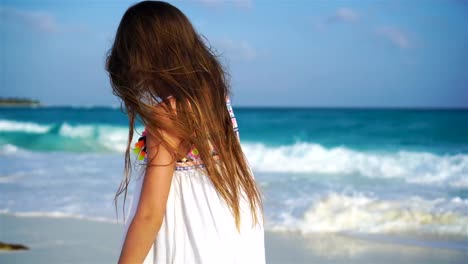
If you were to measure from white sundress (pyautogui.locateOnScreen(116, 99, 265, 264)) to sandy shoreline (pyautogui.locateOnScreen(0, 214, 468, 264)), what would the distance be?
8.87 feet

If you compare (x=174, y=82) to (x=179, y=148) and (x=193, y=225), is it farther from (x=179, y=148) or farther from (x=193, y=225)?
(x=193, y=225)

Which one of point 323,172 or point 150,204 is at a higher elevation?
point 323,172

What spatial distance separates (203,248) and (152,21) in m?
0.64

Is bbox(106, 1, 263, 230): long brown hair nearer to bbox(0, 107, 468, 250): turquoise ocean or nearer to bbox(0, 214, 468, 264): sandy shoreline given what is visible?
bbox(0, 214, 468, 264): sandy shoreline

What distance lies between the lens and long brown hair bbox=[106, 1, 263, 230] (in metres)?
1.72

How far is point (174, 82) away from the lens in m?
1.73

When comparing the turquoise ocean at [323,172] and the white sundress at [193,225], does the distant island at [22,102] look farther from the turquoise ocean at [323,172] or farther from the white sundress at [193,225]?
the white sundress at [193,225]

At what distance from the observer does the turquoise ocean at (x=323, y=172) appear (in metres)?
5.90

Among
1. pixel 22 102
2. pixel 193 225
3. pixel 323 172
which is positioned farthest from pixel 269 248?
pixel 22 102

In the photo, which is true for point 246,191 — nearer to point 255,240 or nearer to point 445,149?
point 255,240

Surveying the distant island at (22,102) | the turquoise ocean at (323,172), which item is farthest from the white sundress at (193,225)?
the distant island at (22,102)

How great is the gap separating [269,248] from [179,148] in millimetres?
3176

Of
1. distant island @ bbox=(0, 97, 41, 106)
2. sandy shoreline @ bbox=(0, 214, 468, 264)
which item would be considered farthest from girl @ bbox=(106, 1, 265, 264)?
distant island @ bbox=(0, 97, 41, 106)

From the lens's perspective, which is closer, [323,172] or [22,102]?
[323,172]
